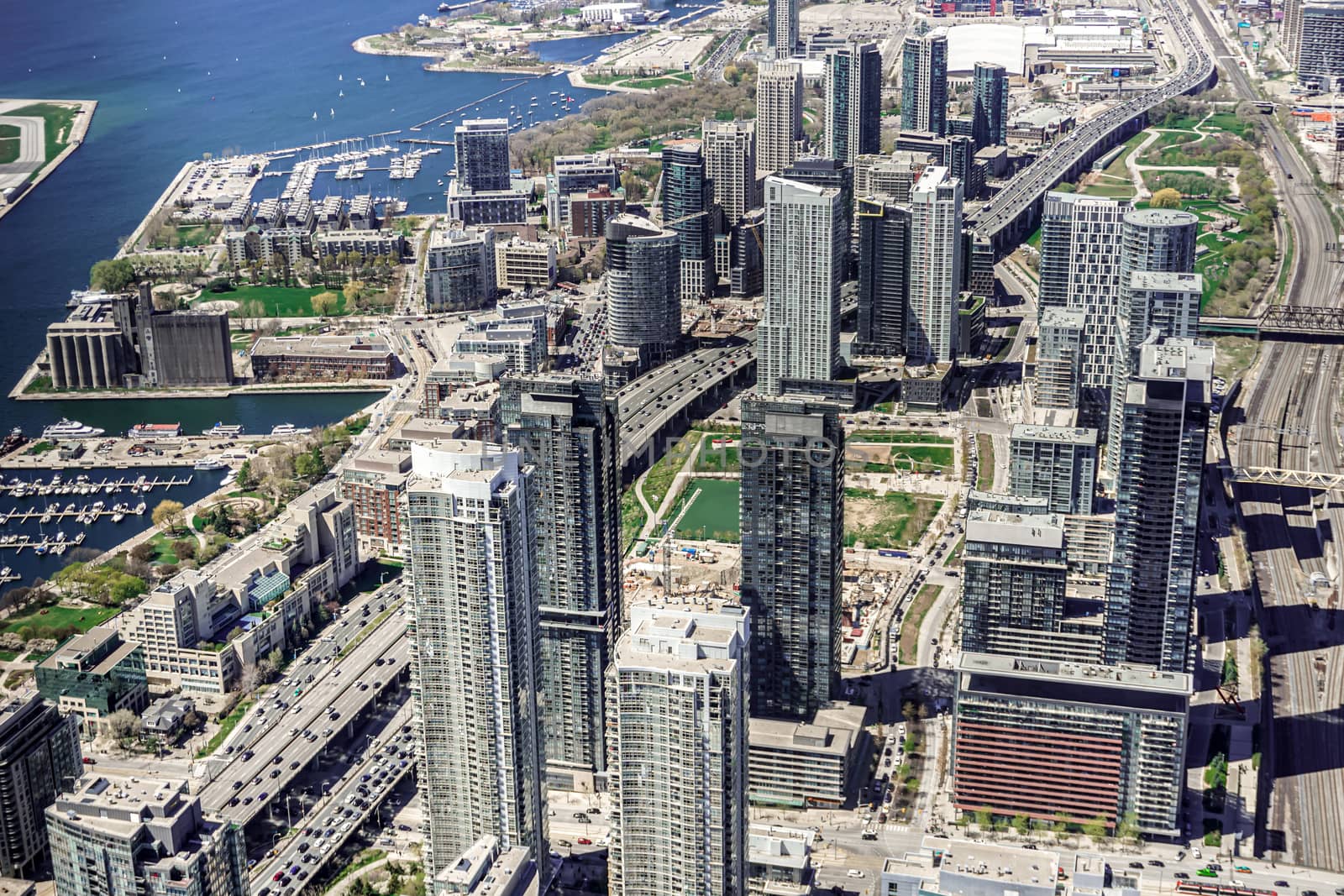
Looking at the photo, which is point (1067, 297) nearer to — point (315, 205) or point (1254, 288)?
point (1254, 288)

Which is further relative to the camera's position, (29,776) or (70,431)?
(70,431)

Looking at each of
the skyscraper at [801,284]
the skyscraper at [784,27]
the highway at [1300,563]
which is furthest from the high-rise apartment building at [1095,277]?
the skyscraper at [784,27]

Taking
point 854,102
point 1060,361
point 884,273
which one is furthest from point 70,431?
point 854,102

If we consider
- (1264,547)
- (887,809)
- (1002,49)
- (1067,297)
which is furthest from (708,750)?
(1002,49)

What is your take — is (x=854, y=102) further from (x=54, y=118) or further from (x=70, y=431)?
(x=54, y=118)

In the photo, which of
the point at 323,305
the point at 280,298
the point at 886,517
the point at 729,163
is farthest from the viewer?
the point at 729,163

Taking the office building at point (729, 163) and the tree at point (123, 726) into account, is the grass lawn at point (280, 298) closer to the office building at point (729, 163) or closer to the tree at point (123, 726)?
the office building at point (729, 163)
